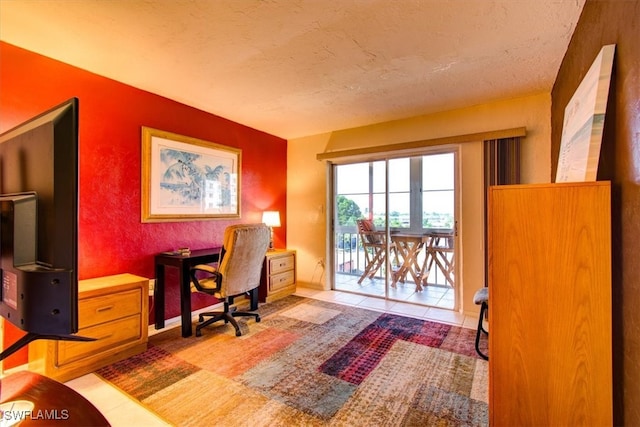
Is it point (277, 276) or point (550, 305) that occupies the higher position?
point (550, 305)

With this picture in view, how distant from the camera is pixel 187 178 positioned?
3162 mm

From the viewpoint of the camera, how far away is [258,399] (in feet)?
5.97

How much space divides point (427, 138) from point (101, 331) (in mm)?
3693

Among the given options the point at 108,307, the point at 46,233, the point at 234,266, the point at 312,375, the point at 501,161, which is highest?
the point at 501,161

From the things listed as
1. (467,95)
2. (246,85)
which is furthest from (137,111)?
(467,95)

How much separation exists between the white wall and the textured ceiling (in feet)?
0.80

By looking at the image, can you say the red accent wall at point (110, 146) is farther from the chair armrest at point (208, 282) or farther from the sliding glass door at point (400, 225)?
the sliding glass door at point (400, 225)

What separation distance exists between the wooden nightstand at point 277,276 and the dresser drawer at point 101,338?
62.2 inches

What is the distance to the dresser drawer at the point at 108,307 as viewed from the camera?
2068 millimetres

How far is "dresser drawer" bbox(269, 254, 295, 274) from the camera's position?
3791mm

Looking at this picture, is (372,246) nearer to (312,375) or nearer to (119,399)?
(312,375)

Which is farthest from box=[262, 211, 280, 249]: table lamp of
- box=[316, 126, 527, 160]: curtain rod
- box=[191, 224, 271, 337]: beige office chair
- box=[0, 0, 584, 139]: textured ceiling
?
box=[0, 0, 584, 139]: textured ceiling

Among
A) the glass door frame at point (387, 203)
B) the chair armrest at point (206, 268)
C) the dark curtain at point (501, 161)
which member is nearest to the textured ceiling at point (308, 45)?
the dark curtain at point (501, 161)

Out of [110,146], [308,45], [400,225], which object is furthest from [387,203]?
[110,146]
